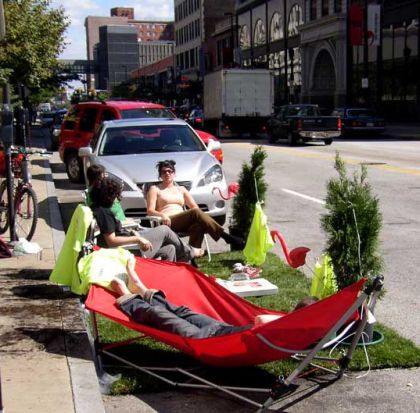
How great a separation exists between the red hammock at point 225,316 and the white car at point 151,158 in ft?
13.3

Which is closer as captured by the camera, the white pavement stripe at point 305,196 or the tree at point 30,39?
the white pavement stripe at point 305,196

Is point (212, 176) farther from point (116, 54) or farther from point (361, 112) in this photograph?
point (116, 54)

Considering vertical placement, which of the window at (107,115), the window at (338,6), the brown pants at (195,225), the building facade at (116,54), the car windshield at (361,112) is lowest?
the brown pants at (195,225)

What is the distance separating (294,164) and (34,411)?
694 inches

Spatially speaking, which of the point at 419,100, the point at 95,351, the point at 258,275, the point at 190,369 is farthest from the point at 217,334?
the point at 419,100

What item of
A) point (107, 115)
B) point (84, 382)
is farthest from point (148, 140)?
point (84, 382)

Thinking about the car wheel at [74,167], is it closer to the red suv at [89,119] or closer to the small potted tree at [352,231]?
the red suv at [89,119]

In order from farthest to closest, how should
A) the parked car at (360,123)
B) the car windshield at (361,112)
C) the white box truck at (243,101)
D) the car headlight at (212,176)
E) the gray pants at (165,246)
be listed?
the car windshield at (361,112), the parked car at (360,123), the white box truck at (243,101), the car headlight at (212,176), the gray pants at (165,246)

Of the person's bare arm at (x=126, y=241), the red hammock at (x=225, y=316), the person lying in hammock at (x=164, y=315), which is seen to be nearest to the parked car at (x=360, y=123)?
the person's bare arm at (x=126, y=241)

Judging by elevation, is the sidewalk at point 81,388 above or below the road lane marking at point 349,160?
below

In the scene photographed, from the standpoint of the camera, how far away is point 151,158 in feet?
35.0

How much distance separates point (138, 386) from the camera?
485cm

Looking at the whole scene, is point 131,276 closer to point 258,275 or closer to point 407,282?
point 258,275

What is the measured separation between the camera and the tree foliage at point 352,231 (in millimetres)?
5281
